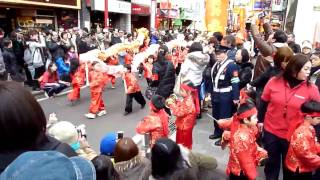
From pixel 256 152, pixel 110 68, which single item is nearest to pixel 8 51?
pixel 110 68

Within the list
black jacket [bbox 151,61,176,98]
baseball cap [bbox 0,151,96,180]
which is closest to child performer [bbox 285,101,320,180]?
baseball cap [bbox 0,151,96,180]

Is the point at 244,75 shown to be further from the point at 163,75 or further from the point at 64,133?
the point at 64,133

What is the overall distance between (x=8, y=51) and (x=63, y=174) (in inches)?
353

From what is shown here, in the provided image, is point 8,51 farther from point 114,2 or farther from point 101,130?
point 114,2

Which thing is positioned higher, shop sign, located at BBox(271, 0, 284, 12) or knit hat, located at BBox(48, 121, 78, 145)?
shop sign, located at BBox(271, 0, 284, 12)

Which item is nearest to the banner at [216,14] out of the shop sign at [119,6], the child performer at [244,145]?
the child performer at [244,145]

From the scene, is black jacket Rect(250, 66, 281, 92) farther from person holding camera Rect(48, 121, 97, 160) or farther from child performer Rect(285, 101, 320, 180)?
person holding camera Rect(48, 121, 97, 160)

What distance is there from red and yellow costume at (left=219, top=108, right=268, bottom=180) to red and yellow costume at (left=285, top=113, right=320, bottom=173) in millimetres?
385

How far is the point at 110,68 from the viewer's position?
7695mm

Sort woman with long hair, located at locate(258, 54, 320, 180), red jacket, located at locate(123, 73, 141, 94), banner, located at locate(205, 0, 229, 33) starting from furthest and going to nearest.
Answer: banner, located at locate(205, 0, 229, 33) < red jacket, located at locate(123, 73, 141, 94) < woman with long hair, located at locate(258, 54, 320, 180)

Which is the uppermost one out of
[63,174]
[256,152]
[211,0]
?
[211,0]

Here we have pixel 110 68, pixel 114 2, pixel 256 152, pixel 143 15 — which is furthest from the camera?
pixel 143 15

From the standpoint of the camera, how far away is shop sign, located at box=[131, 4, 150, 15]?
28047 mm

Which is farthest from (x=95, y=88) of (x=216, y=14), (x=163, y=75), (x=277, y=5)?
→ (x=277, y=5)
